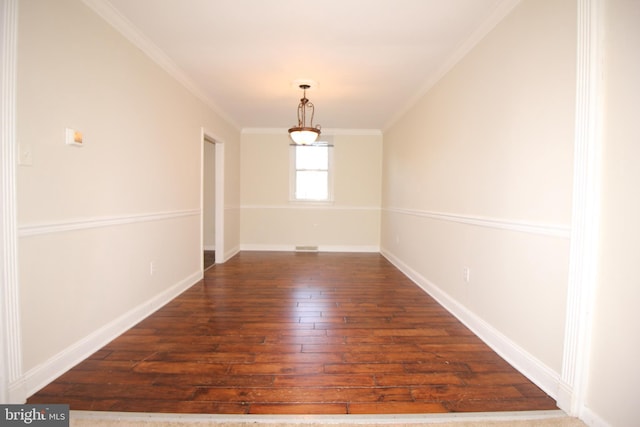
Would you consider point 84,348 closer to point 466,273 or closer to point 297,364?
point 297,364

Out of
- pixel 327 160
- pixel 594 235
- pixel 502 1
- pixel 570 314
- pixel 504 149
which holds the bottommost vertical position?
pixel 570 314

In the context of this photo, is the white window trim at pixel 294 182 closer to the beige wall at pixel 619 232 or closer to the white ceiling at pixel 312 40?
the white ceiling at pixel 312 40

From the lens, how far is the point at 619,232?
1401 millimetres

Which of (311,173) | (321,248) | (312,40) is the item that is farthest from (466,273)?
(311,173)

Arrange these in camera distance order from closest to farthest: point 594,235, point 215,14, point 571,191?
point 594,235 < point 571,191 < point 215,14

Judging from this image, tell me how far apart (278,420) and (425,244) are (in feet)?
9.37

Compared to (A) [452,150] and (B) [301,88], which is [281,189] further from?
(A) [452,150]

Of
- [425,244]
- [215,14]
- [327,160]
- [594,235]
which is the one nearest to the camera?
[594,235]

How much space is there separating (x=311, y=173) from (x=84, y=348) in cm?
513

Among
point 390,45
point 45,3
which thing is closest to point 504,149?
point 390,45

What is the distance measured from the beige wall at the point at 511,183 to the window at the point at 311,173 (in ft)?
10.8

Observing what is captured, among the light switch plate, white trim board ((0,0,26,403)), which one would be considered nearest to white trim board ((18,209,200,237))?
white trim board ((0,0,26,403))

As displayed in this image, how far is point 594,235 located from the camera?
1.51m

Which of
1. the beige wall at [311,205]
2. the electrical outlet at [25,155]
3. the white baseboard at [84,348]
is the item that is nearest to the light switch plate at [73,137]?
the electrical outlet at [25,155]
